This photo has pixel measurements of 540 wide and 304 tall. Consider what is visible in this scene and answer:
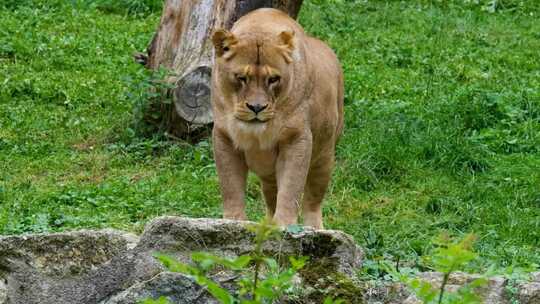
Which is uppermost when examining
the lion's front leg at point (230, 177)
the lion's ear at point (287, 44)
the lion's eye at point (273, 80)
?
the lion's ear at point (287, 44)

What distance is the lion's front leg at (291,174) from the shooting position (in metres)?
7.82

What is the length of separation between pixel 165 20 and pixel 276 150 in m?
4.07

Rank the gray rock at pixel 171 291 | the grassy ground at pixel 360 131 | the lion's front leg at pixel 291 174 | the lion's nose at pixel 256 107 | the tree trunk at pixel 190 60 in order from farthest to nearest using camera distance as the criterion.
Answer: the tree trunk at pixel 190 60
the grassy ground at pixel 360 131
the lion's front leg at pixel 291 174
the lion's nose at pixel 256 107
the gray rock at pixel 171 291

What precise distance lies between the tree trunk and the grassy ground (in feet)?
0.70

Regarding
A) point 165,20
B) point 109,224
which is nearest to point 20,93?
point 165,20

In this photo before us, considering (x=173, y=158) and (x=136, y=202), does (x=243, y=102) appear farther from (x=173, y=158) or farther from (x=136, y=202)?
(x=173, y=158)

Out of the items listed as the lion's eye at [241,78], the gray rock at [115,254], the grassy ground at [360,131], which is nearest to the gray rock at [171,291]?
the gray rock at [115,254]

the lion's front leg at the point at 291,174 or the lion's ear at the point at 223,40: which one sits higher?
the lion's ear at the point at 223,40

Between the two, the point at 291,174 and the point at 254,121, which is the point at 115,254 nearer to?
the point at 254,121

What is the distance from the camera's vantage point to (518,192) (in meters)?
10.0

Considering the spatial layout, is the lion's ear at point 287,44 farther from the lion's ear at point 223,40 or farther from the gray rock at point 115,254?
the gray rock at point 115,254

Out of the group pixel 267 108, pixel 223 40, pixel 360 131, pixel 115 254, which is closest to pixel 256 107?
pixel 267 108

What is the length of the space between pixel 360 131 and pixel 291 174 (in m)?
3.48

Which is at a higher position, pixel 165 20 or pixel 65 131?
pixel 165 20
